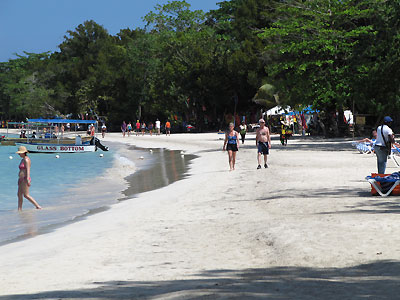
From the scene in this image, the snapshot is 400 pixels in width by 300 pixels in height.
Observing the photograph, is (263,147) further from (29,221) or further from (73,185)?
(29,221)

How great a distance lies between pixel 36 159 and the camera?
4388 centimetres

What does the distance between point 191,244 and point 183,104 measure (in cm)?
6518

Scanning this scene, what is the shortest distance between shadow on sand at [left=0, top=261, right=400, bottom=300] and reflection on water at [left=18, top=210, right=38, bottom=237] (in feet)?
20.7

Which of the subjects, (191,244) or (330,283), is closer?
(330,283)

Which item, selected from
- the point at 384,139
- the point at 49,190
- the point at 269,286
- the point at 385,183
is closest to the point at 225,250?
the point at 269,286

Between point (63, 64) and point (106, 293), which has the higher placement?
point (63, 64)

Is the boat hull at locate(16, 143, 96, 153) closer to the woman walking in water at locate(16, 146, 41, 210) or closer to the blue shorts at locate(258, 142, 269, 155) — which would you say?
the blue shorts at locate(258, 142, 269, 155)

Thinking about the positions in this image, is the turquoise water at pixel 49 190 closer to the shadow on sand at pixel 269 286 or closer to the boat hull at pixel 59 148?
the boat hull at pixel 59 148

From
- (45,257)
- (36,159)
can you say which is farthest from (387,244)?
(36,159)

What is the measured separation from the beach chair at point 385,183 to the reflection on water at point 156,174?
26.6ft

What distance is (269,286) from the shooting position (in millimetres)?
6789

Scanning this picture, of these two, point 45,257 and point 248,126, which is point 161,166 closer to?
point 45,257

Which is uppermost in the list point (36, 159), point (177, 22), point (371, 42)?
point (177, 22)

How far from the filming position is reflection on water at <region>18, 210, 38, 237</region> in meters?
13.3
